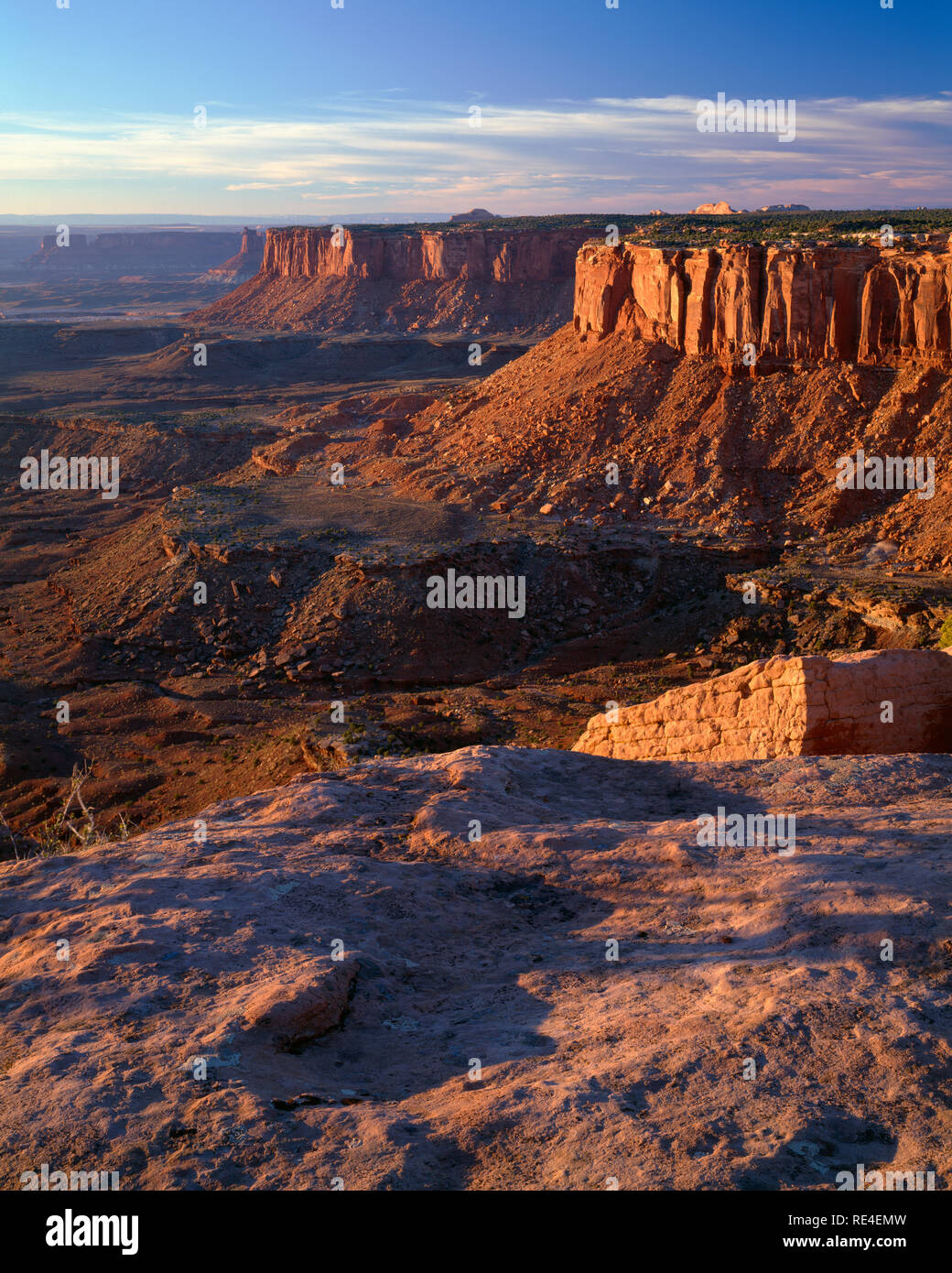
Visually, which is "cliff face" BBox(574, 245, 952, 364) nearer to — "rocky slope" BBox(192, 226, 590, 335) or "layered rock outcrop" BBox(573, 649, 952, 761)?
"layered rock outcrop" BBox(573, 649, 952, 761)

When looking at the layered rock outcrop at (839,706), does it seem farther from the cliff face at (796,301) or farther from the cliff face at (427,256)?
the cliff face at (427,256)

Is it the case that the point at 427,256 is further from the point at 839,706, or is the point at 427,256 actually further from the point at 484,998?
the point at 484,998

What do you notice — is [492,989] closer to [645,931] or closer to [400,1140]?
[645,931]

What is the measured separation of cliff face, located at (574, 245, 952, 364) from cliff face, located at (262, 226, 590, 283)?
202ft

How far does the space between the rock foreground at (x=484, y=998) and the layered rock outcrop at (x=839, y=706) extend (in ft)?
9.68

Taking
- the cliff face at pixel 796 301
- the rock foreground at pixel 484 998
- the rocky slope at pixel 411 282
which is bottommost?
the rock foreground at pixel 484 998

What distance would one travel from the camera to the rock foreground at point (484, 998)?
5.40 meters

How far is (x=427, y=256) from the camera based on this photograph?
11538 cm

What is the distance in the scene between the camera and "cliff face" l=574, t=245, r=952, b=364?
3675 cm

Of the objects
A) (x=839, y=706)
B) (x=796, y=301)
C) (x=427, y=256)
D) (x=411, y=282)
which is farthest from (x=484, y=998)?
(x=411, y=282)

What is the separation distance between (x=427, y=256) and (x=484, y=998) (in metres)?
118

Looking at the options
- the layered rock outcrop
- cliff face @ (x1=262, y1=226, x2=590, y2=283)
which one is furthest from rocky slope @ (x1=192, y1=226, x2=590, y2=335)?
the layered rock outcrop

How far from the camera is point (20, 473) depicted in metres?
66.9

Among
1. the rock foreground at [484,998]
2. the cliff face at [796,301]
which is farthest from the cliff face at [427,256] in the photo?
the rock foreground at [484,998]
